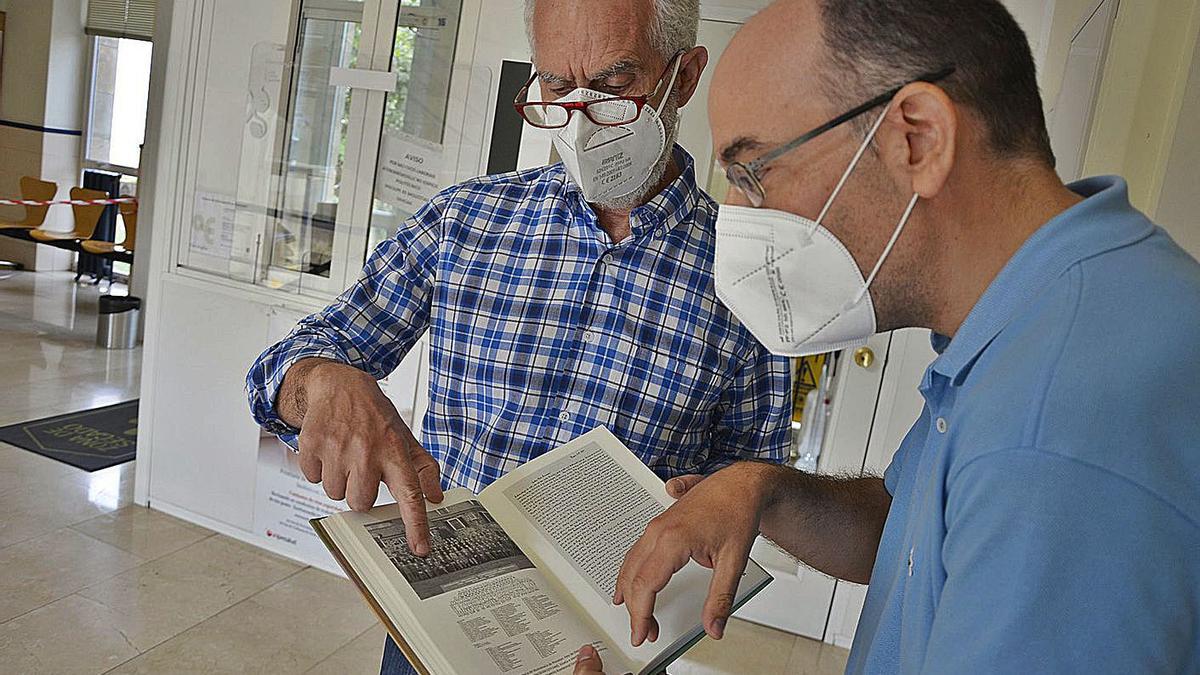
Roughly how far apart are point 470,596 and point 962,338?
64 cm

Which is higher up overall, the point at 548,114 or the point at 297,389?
the point at 548,114

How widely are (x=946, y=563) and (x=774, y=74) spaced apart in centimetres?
45

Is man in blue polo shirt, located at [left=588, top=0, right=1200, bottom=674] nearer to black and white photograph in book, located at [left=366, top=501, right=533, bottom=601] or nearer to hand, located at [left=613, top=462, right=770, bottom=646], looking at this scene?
hand, located at [left=613, top=462, right=770, bottom=646]

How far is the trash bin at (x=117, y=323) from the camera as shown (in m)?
6.36

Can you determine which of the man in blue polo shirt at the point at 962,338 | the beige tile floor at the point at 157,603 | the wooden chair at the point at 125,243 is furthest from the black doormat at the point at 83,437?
the man in blue polo shirt at the point at 962,338

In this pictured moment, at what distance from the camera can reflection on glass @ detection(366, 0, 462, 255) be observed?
10.6 ft

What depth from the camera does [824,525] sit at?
1.20 meters

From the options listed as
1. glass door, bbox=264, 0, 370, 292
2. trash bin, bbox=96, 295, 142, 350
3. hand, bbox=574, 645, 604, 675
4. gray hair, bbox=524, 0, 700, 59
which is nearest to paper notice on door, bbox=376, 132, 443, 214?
glass door, bbox=264, 0, 370, 292

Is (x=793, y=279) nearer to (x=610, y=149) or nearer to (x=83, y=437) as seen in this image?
(x=610, y=149)

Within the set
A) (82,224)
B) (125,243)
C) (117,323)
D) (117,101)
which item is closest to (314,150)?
(117,323)

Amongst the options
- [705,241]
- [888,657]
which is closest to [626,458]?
[705,241]

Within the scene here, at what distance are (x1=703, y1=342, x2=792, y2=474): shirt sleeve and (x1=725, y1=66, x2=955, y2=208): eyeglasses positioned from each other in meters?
0.59

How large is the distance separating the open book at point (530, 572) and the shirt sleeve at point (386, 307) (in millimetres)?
349

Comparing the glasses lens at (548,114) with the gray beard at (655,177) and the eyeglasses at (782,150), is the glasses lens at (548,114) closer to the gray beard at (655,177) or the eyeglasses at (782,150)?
the gray beard at (655,177)
